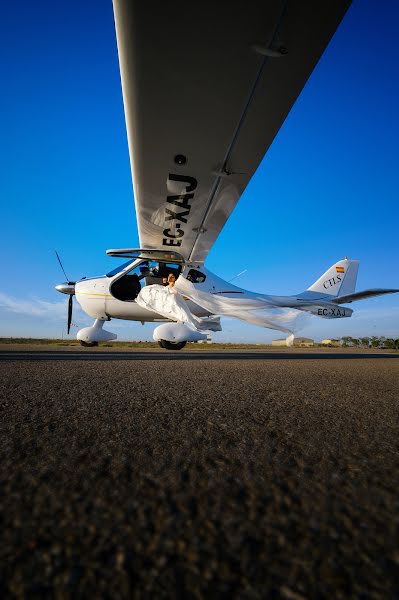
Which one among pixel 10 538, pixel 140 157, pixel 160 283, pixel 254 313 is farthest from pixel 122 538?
pixel 160 283

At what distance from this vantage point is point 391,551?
447 millimetres

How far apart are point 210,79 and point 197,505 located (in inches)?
137

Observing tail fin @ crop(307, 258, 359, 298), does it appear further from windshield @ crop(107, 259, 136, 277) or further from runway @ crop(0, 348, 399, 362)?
windshield @ crop(107, 259, 136, 277)

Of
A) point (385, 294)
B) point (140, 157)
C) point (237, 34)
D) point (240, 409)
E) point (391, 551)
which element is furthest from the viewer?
point (385, 294)

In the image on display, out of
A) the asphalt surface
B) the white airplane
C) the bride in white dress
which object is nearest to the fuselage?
the bride in white dress

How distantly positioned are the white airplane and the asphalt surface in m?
2.83

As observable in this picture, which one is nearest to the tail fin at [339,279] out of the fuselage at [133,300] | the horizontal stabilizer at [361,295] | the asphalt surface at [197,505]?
the horizontal stabilizer at [361,295]

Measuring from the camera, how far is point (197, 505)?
57 centimetres

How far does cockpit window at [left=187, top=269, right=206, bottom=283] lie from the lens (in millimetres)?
7801

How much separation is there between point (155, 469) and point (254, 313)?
5.73m

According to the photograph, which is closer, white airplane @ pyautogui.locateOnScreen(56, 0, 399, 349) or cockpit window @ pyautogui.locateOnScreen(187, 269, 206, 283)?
white airplane @ pyautogui.locateOnScreen(56, 0, 399, 349)

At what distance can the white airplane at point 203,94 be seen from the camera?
8.05 feet

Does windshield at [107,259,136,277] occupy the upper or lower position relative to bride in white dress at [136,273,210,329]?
upper

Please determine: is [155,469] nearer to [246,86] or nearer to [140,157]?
[246,86]
